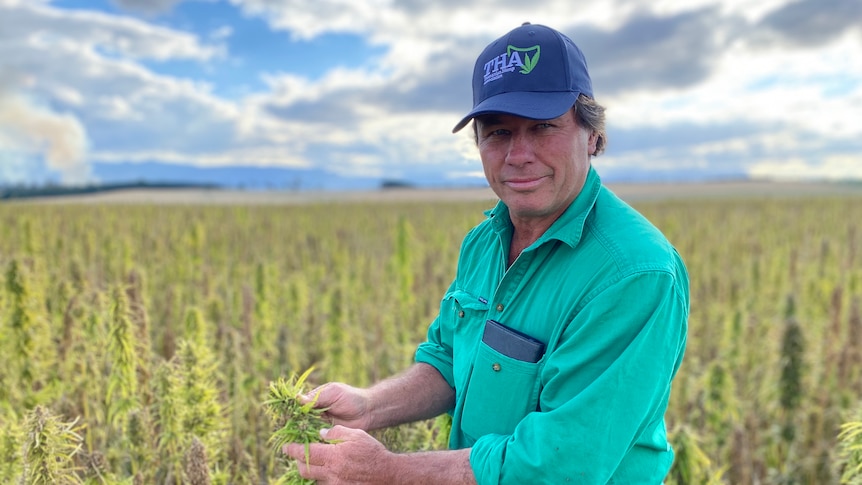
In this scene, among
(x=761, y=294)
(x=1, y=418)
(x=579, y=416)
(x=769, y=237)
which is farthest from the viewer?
(x=769, y=237)

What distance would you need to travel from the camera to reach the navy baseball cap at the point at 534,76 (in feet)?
6.33

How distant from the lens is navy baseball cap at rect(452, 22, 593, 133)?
193 centimetres

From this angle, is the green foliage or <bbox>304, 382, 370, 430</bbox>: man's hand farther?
<bbox>304, 382, 370, 430</bbox>: man's hand

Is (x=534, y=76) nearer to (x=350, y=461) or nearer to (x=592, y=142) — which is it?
(x=592, y=142)

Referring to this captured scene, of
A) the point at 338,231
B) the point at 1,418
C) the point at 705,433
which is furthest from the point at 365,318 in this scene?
the point at 338,231

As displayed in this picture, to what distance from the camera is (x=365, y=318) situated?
28.9ft

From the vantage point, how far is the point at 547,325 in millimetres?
1952

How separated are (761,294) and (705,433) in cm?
621

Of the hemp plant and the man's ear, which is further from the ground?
the man's ear

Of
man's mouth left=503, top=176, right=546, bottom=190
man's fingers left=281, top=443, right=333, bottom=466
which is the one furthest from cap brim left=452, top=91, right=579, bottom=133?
man's fingers left=281, top=443, right=333, bottom=466

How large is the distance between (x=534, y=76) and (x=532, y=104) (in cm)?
12

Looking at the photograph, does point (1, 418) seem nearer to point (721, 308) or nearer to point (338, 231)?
point (721, 308)

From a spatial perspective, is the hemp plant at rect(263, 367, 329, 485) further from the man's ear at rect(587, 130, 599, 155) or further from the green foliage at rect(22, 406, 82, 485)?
the man's ear at rect(587, 130, 599, 155)

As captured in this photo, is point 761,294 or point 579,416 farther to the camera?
point 761,294
